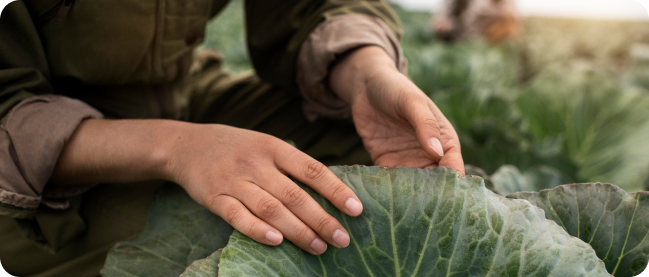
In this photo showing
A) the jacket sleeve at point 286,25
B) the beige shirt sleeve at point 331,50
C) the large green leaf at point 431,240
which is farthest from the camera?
the jacket sleeve at point 286,25

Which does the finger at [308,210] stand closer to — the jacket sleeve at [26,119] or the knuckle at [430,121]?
the knuckle at [430,121]

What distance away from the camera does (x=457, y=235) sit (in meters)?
0.65

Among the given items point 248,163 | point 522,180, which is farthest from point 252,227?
point 522,180

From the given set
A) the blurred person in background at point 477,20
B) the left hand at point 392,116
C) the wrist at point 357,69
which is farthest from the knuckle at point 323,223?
the blurred person in background at point 477,20

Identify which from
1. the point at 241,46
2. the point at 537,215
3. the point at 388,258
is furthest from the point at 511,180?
the point at 241,46

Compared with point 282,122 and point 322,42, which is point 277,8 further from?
point 282,122

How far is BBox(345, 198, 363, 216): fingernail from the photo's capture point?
0.68 meters

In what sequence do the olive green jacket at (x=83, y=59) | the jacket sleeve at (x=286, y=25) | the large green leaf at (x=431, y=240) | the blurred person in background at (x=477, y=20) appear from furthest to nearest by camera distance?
the blurred person in background at (x=477, y=20) → the jacket sleeve at (x=286, y=25) → the olive green jacket at (x=83, y=59) → the large green leaf at (x=431, y=240)

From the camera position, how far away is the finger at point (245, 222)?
2.22 feet

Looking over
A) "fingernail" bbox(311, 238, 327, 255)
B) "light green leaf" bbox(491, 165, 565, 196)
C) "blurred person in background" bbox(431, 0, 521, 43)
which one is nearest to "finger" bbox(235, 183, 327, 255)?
"fingernail" bbox(311, 238, 327, 255)

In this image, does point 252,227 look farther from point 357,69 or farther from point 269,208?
point 357,69

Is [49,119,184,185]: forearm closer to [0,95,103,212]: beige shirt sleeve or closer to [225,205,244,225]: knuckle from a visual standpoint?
[0,95,103,212]: beige shirt sleeve

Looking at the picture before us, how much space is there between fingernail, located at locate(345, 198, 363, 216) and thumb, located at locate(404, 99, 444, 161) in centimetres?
19

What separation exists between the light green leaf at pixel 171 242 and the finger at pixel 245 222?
102 mm
